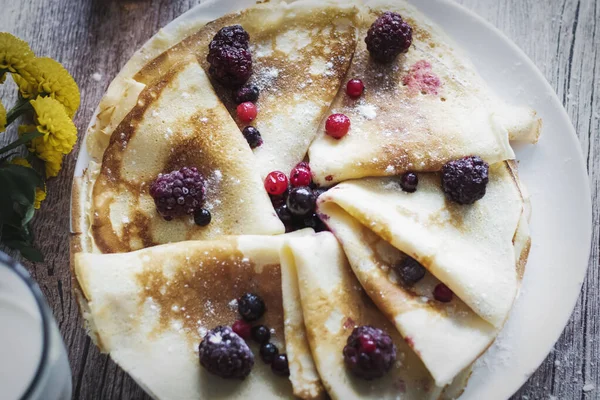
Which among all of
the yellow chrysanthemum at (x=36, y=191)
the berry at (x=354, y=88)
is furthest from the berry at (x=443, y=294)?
the yellow chrysanthemum at (x=36, y=191)

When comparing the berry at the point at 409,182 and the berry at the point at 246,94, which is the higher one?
the berry at the point at 246,94

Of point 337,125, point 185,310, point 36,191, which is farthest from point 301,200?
point 36,191

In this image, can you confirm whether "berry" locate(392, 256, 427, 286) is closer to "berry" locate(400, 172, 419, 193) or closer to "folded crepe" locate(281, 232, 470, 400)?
"folded crepe" locate(281, 232, 470, 400)

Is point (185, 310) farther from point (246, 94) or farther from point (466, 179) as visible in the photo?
point (466, 179)

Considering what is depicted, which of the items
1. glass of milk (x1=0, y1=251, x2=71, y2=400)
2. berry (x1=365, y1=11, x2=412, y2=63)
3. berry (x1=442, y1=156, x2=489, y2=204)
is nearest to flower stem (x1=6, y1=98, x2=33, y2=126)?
glass of milk (x1=0, y1=251, x2=71, y2=400)

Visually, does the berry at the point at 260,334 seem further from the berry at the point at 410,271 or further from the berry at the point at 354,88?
the berry at the point at 354,88

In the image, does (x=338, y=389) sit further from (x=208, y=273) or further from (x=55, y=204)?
(x=55, y=204)
